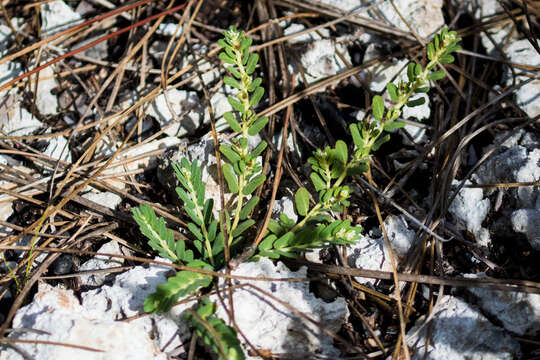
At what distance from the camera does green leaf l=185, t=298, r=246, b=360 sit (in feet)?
6.30

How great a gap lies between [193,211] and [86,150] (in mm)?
1013

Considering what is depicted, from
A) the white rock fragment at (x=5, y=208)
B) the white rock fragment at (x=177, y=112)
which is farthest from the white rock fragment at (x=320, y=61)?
the white rock fragment at (x=5, y=208)

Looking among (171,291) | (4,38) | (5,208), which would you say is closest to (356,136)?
(171,291)

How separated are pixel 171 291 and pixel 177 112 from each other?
154 centimetres

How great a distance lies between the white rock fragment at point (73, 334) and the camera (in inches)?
79.0

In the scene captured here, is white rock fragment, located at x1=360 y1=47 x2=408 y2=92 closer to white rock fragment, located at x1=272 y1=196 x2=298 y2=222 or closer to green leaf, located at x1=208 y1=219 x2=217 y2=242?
white rock fragment, located at x1=272 y1=196 x2=298 y2=222

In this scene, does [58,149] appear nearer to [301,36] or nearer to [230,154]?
[230,154]

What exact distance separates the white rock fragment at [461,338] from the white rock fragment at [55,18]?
3359mm

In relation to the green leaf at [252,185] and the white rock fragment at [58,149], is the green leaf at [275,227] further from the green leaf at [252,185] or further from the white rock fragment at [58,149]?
the white rock fragment at [58,149]

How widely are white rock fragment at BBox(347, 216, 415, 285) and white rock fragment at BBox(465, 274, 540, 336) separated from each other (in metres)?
0.47

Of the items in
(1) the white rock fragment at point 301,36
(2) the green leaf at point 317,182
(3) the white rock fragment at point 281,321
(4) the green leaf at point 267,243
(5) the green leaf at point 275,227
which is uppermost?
(1) the white rock fragment at point 301,36

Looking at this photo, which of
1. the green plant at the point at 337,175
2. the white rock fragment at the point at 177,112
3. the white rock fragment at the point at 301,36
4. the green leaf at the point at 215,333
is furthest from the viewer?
the white rock fragment at the point at 301,36

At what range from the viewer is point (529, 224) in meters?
2.36

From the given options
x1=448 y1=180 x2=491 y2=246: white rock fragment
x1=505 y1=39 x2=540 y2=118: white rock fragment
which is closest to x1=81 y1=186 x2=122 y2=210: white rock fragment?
x1=448 y1=180 x2=491 y2=246: white rock fragment
